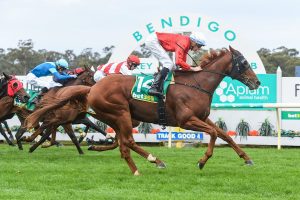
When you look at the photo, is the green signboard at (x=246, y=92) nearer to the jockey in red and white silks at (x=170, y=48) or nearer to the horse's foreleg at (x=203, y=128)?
the jockey in red and white silks at (x=170, y=48)

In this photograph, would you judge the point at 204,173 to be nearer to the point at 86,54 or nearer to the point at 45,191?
the point at 45,191

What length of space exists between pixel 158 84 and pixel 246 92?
27.1 ft

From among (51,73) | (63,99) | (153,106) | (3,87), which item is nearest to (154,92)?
→ (153,106)

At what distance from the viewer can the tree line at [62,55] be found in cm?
5247

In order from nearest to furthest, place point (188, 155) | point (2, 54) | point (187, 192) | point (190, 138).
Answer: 1. point (187, 192)
2. point (188, 155)
3. point (190, 138)
4. point (2, 54)

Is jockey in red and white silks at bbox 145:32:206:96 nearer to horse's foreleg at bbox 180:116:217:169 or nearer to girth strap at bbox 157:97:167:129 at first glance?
girth strap at bbox 157:97:167:129

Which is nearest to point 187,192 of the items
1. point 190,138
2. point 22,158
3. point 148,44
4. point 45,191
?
point 45,191

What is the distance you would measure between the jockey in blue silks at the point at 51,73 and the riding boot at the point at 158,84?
11.9ft

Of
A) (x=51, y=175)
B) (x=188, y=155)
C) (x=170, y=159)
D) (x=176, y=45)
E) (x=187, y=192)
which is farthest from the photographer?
(x=188, y=155)

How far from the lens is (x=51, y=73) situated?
472 inches

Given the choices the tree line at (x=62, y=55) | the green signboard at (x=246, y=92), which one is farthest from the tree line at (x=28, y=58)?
the green signboard at (x=246, y=92)

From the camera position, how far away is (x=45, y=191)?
684 cm

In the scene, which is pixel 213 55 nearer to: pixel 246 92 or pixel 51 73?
pixel 51 73

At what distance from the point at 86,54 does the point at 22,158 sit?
50566 millimetres
